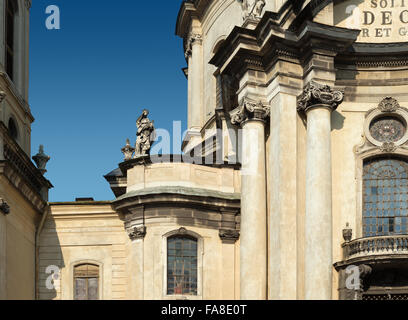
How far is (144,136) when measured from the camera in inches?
1271

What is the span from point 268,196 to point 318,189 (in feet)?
7.21

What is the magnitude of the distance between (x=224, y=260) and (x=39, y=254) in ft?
22.8

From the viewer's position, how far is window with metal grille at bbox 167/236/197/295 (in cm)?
3070

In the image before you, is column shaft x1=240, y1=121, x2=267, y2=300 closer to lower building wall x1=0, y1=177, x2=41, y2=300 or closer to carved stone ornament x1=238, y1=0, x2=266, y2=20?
carved stone ornament x1=238, y1=0, x2=266, y2=20

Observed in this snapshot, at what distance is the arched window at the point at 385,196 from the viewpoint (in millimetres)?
29375

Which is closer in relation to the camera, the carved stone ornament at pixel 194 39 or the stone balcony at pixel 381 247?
the stone balcony at pixel 381 247

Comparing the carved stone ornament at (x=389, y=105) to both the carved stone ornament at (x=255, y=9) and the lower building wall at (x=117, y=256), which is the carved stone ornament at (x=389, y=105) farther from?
the lower building wall at (x=117, y=256)

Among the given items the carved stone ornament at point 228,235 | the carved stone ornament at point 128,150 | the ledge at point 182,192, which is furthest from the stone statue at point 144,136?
the carved stone ornament at point 228,235

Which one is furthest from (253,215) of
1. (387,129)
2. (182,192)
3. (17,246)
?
(17,246)

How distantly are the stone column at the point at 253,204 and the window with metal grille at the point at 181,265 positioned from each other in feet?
9.10

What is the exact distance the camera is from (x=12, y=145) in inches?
1218
